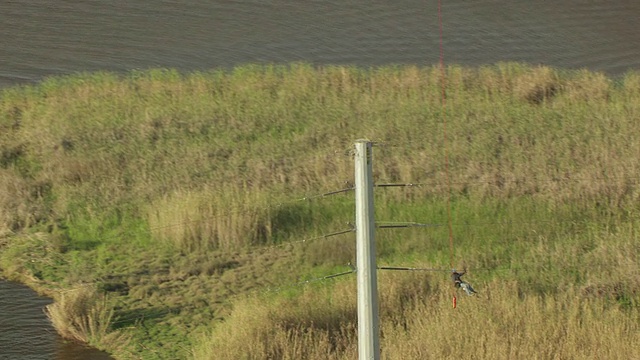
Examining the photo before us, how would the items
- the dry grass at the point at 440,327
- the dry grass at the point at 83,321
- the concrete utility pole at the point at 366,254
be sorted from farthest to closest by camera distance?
1. the dry grass at the point at 83,321
2. the dry grass at the point at 440,327
3. the concrete utility pole at the point at 366,254

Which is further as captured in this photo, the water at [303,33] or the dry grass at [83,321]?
the water at [303,33]

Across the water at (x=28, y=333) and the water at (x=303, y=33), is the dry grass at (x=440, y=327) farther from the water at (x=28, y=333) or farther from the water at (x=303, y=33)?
the water at (x=303, y=33)

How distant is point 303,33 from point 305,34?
0.07 m

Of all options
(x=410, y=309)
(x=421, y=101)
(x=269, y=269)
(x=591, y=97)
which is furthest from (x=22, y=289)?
(x=591, y=97)

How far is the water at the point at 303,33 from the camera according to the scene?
23703mm

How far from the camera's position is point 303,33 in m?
25.5

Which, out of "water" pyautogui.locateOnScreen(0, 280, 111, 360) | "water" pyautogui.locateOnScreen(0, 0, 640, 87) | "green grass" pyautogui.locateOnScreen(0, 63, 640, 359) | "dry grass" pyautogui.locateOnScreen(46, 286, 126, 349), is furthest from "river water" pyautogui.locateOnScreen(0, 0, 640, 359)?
"dry grass" pyautogui.locateOnScreen(46, 286, 126, 349)

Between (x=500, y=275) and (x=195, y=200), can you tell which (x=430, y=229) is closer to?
(x=500, y=275)

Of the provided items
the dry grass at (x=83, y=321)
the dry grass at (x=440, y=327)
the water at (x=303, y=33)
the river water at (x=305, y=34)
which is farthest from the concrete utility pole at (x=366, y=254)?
the water at (x=303, y=33)

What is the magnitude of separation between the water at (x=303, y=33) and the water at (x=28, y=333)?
29.1ft

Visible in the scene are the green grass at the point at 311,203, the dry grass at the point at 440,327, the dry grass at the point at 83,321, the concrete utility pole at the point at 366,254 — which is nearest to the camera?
the concrete utility pole at the point at 366,254

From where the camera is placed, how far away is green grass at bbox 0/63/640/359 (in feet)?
39.4

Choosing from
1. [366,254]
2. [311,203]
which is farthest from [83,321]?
[366,254]

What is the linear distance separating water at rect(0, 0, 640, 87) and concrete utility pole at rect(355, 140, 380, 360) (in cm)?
1444
